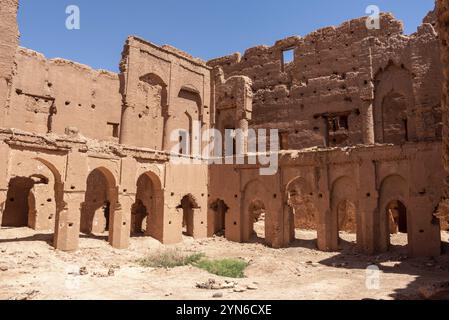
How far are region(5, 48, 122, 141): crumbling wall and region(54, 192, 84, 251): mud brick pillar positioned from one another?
465cm

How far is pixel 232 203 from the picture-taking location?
2306cm

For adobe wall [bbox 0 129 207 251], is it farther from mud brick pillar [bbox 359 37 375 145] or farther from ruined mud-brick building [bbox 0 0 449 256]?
mud brick pillar [bbox 359 37 375 145]

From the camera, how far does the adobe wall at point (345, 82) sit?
1975 centimetres

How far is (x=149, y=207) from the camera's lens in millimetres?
22297

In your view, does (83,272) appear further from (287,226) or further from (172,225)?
(287,226)

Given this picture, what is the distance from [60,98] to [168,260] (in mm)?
11838

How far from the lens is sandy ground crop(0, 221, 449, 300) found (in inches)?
451

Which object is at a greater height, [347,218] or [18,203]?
[18,203]

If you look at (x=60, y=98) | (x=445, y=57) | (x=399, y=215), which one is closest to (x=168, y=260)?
(x=60, y=98)

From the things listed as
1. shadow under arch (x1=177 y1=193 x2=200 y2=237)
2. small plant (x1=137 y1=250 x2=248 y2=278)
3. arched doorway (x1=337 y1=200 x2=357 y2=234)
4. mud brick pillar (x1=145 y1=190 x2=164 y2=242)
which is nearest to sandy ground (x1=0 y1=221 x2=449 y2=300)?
small plant (x1=137 y1=250 x2=248 y2=278)

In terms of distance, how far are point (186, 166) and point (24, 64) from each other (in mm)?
10407

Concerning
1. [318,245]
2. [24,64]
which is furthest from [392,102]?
[24,64]

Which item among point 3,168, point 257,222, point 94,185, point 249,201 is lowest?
point 257,222
